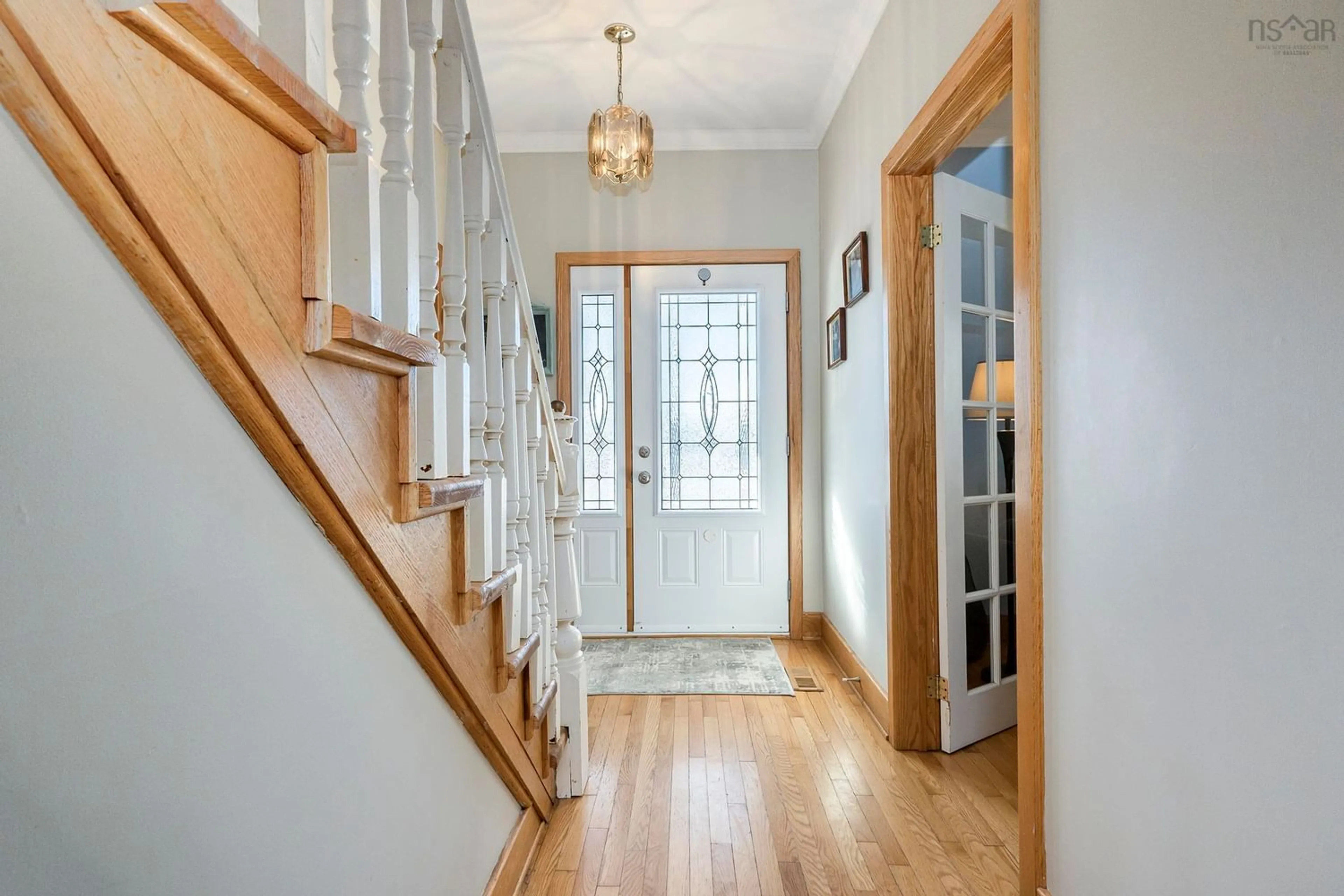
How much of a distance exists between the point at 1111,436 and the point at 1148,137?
48 cm

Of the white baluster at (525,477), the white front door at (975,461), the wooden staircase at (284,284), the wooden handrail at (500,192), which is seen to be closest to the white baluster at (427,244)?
the wooden staircase at (284,284)

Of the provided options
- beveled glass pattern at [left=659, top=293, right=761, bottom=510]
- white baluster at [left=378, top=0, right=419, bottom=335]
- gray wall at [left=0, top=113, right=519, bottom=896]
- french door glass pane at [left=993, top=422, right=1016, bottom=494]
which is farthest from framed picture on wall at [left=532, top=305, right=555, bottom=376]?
gray wall at [left=0, top=113, right=519, bottom=896]

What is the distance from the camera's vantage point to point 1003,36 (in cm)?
168

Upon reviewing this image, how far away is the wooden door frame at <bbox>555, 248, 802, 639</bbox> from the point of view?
3.95 meters

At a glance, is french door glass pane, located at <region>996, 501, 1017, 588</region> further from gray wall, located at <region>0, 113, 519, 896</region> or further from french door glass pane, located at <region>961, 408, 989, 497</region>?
gray wall, located at <region>0, 113, 519, 896</region>

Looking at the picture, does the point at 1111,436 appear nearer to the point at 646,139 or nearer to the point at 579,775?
the point at 579,775

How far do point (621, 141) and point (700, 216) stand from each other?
1.06 metres

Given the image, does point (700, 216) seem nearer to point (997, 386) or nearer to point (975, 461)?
point (997, 386)

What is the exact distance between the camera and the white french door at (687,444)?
3977mm

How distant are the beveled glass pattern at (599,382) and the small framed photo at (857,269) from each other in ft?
4.35

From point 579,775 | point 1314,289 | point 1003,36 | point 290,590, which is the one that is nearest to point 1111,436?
point 1314,289

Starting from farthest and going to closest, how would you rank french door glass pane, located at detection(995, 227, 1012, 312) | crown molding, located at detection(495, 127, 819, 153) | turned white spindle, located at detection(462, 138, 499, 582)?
crown molding, located at detection(495, 127, 819, 153) < french door glass pane, located at detection(995, 227, 1012, 312) < turned white spindle, located at detection(462, 138, 499, 582)

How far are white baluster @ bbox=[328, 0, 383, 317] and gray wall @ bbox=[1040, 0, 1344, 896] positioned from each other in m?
1.10

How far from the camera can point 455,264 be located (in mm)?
1278
